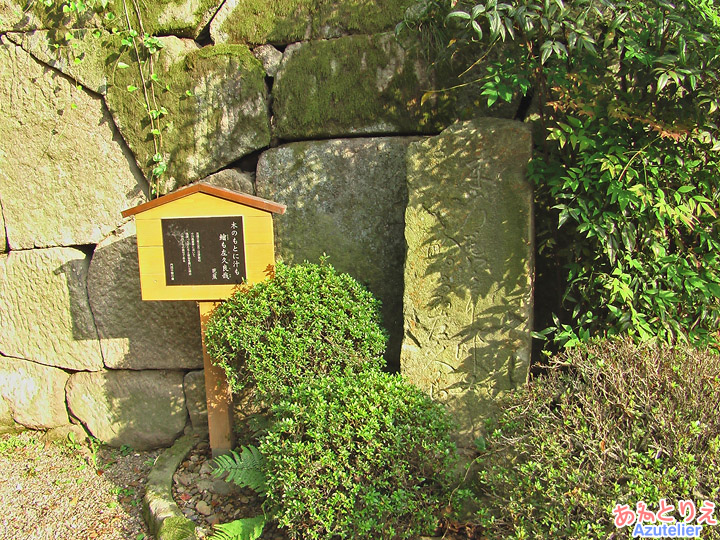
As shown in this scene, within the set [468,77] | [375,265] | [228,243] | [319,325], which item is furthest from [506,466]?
[468,77]

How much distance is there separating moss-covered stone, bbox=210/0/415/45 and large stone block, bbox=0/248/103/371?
1.80m

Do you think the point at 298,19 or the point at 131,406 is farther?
the point at 131,406

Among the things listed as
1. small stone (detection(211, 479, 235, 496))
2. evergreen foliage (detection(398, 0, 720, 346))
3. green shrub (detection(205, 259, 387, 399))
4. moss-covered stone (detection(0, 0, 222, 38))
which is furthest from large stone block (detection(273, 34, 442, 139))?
small stone (detection(211, 479, 235, 496))

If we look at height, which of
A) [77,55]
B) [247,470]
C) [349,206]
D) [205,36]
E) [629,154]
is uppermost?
[205,36]

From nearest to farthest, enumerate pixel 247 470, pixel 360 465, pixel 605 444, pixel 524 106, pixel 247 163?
pixel 605 444
pixel 360 465
pixel 247 470
pixel 524 106
pixel 247 163

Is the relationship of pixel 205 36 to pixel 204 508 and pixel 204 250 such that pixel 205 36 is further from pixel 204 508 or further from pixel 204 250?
pixel 204 508

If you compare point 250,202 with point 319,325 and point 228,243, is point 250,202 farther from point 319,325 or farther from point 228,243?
point 319,325

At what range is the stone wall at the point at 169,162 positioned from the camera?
326 centimetres

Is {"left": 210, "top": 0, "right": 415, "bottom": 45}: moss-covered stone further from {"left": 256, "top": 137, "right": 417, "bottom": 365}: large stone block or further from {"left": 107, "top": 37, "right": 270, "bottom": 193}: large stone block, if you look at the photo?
{"left": 256, "top": 137, "right": 417, "bottom": 365}: large stone block

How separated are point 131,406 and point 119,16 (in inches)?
99.6

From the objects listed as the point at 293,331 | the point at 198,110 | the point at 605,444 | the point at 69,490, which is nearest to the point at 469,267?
the point at 293,331

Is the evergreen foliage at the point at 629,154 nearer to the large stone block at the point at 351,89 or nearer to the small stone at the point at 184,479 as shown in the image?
the large stone block at the point at 351,89

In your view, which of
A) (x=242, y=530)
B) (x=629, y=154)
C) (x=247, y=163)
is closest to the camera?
(x=242, y=530)

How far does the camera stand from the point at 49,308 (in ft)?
12.2
